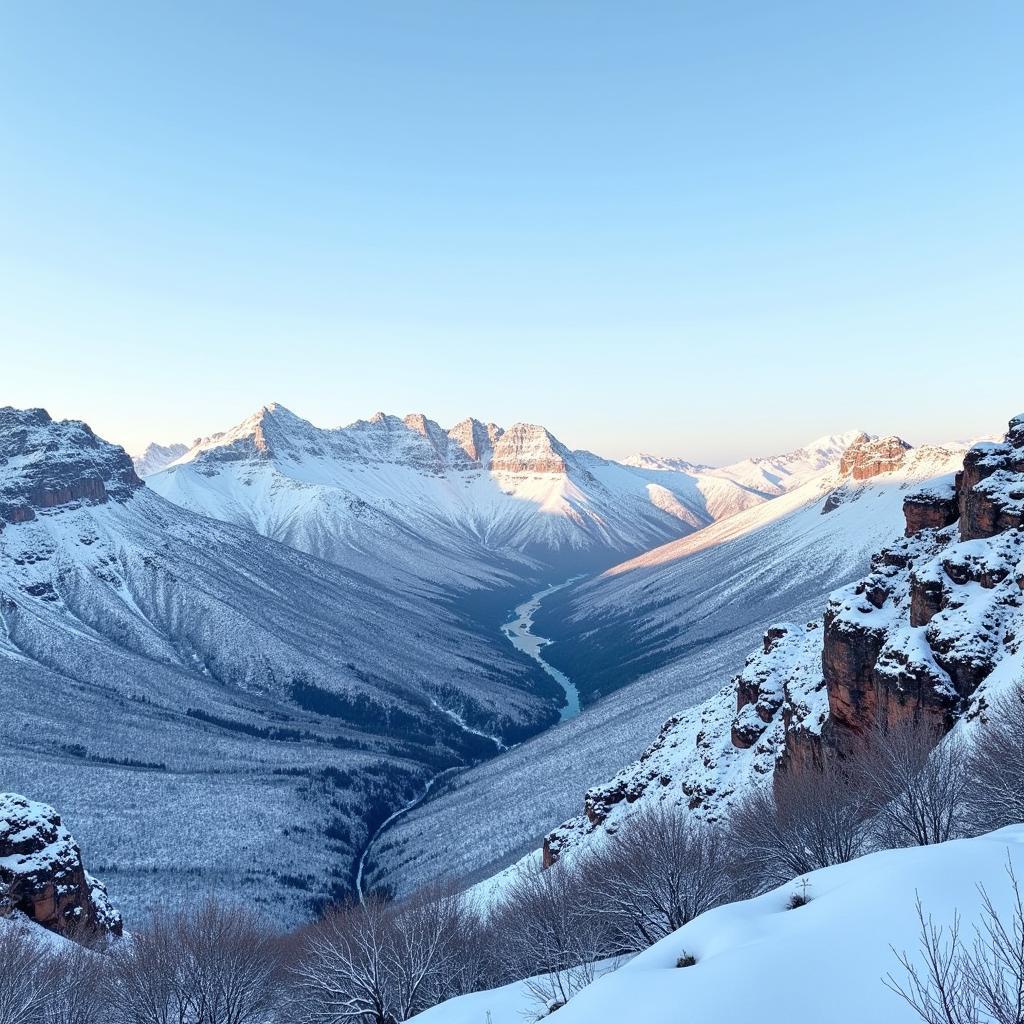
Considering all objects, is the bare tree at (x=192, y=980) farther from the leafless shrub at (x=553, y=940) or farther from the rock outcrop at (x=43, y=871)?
the rock outcrop at (x=43, y=871)

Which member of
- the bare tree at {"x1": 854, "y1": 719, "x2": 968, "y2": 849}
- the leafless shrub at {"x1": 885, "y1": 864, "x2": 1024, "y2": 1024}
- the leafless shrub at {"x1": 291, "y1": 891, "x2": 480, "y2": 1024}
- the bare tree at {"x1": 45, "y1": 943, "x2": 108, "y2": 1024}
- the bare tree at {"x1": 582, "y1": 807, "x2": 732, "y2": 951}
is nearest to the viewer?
the leafless shrub at {"x1": 885, "y1": 864, "x2": 1024, "y2": 1024}

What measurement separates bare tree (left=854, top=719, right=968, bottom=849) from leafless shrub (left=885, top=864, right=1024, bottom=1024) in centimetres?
1616

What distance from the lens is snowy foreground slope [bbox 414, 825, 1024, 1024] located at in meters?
12.4

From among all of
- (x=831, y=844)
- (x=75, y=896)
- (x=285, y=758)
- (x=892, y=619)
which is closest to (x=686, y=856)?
(x=831, y=844)

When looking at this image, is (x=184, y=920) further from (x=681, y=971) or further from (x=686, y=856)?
(x=681, y=971)

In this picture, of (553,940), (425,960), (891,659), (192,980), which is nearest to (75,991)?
(192,980)

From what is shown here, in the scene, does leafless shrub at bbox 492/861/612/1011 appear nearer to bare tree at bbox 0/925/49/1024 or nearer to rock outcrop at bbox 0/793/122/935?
bare tree at bbox 0/925/49/1024

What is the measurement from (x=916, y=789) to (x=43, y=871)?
204ft

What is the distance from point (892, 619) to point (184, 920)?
2051 inches

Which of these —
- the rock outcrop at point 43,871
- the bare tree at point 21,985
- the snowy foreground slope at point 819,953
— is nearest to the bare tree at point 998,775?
the snowy foreground slope at point 819,953

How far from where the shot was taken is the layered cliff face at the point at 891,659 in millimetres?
38219

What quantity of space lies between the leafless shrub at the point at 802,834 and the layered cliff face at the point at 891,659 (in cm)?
760

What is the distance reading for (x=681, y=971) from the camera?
1484 centimetres

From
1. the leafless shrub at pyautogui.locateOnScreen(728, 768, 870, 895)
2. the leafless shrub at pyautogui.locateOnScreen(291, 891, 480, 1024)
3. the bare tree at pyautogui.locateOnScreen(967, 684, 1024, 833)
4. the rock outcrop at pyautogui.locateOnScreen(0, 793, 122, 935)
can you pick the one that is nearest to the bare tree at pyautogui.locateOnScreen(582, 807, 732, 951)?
the leafless shrub at pyautogui.locateOnScreen(728, 768, 870, 895)
